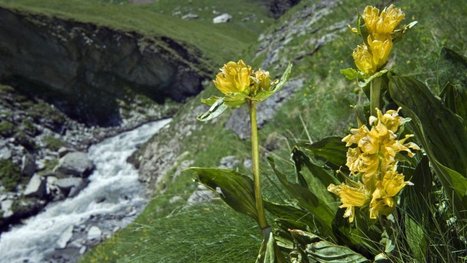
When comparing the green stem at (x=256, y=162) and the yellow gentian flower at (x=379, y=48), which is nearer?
the yellow gentian flower at (x=379, y=48)

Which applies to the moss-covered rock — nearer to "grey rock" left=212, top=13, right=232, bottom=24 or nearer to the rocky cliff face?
the rocky cliff face

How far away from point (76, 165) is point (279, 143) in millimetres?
19120

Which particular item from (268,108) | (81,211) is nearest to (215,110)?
(268,108)

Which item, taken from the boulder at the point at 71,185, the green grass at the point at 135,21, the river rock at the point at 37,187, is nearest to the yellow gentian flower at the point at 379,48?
the boulder at the point at 71,185

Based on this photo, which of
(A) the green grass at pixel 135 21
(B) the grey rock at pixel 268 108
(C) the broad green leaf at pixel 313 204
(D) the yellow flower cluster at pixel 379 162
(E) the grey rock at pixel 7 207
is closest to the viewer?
(D) the yellow flower cluster at pixel 379 162

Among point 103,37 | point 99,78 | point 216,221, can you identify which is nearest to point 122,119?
point 99,78

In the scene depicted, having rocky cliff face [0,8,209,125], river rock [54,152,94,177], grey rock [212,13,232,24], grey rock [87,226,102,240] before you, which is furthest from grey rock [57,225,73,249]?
grey rock [212,13,232,24]

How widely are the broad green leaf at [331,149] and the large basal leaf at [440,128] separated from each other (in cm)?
30

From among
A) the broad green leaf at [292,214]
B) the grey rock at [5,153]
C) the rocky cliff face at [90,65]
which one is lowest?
the grey rock at [5,153]

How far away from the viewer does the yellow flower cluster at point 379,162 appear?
127 cm

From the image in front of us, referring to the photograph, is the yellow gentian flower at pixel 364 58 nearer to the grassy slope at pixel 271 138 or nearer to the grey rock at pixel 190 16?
the grassy slope at pixel 271 138

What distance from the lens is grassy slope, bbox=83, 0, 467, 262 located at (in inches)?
90.1

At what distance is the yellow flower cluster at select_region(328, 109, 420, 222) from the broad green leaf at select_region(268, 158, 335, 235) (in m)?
0.47

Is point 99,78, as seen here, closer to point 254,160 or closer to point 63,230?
point 63,230
